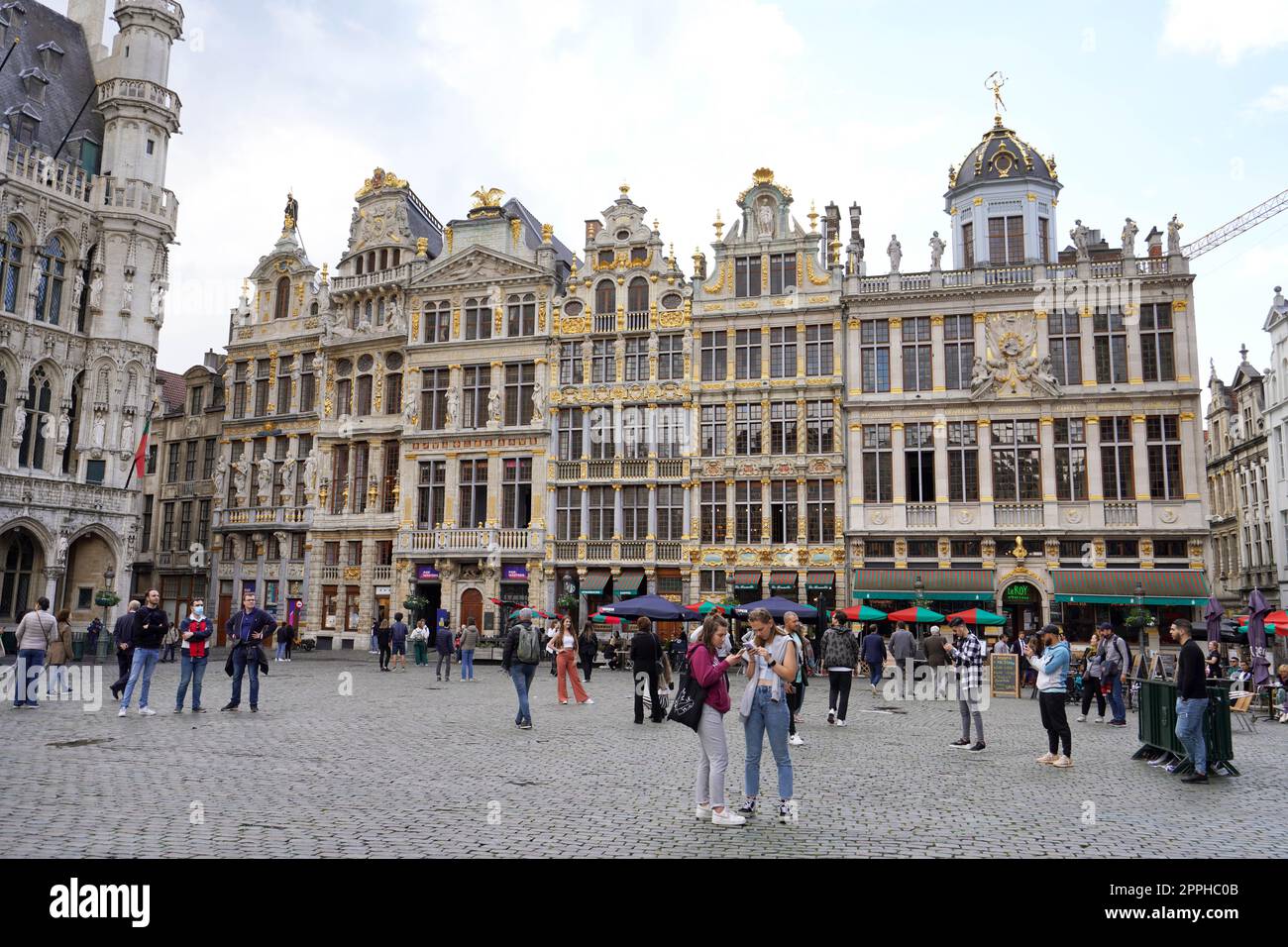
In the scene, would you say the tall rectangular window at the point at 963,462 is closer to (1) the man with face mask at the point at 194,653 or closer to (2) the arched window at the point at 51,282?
(1) the man with face mask at the point at 194,653

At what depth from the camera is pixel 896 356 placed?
38906 mm

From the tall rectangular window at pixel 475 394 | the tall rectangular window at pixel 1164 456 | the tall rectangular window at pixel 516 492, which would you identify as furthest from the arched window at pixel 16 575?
the tall rectangular window at pixel 1164 456

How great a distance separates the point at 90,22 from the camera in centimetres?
4850

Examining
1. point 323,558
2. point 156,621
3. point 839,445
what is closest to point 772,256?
point 839,445

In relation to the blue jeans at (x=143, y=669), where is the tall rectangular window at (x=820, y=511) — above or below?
above

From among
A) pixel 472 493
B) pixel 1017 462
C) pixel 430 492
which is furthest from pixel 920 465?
pixel 430 492

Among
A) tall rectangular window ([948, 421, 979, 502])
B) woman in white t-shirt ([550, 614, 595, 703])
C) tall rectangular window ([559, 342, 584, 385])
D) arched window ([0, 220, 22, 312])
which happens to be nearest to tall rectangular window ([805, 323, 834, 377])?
tall rectangular window ([948, 421, 979, 502])

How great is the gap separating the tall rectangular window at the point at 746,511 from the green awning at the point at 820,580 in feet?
8.79

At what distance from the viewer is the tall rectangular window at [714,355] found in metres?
Result: 40.9

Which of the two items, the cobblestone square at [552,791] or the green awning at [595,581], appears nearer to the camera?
the cobblestone square at [552,791]

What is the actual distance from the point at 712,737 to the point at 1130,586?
31.8 m

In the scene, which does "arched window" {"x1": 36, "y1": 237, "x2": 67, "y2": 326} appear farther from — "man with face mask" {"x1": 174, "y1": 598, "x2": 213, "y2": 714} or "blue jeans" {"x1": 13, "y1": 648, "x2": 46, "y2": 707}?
"man with face mask" {"x1": 174, "y1": 598, "x2": 213, "y2": 714}

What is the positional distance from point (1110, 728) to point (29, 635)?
1897 centimetres

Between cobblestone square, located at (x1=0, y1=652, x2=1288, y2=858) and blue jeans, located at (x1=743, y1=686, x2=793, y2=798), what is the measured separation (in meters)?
0.42
